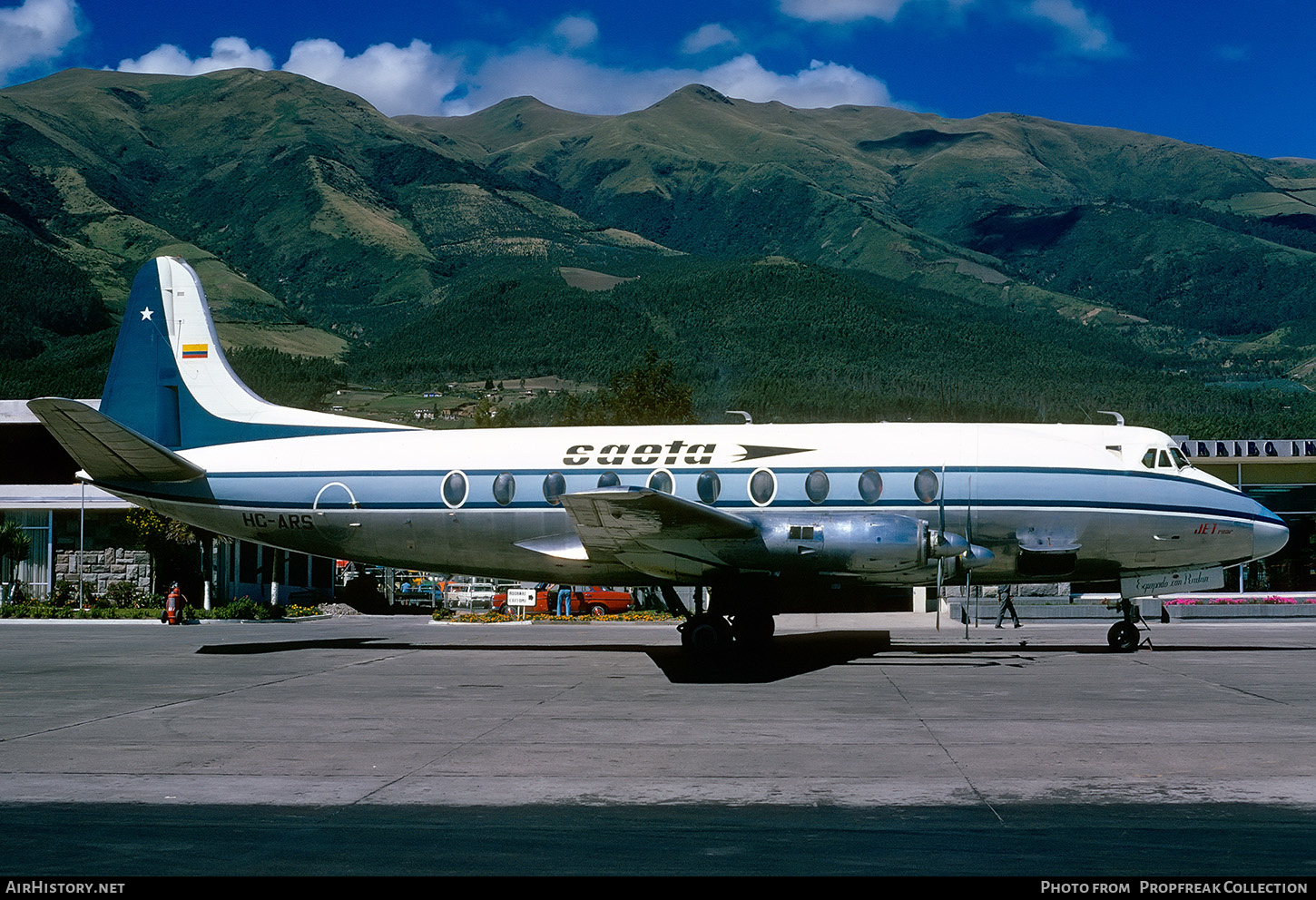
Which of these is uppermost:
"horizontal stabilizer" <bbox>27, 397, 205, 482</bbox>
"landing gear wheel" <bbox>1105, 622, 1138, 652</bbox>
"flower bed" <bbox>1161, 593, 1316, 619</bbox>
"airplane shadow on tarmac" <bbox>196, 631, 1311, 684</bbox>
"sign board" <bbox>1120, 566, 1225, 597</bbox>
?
"horizontal stabilizer" <bbox>27, 397, 205, 482</bbox>

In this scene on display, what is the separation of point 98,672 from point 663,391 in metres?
33.2

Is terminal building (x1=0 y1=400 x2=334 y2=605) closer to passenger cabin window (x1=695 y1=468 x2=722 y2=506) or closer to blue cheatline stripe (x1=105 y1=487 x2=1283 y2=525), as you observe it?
blue cheatline stripe (x1=105 y1=487 x2=1283 y2=525)

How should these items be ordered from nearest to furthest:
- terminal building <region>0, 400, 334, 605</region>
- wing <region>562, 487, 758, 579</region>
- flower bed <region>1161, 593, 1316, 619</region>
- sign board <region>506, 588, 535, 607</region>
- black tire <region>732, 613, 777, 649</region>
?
wing <region>562, 487, 758, 579</region> < black tire <region>732, 613, 777, 649</region> < sign board <region>506, 588, 535, 607</region> < flower bed <region>1161, 593, 1316, 619</region> < terminal building <region>0, 400, 334, 605</region>

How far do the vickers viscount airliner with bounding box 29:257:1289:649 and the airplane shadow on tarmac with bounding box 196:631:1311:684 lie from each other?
818 mm

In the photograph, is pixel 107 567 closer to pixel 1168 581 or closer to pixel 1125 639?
pixel 1125 639

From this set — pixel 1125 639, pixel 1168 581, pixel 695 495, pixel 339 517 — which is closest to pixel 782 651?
pixel 695 495

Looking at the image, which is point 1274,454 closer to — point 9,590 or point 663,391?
point 663,391

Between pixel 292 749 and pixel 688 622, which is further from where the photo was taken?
pixel 688 622

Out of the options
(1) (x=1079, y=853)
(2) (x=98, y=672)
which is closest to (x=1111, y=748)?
(1) (x=1079, y=853)

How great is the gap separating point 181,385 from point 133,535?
22008mm

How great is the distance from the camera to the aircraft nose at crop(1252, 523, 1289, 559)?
77.2 feet

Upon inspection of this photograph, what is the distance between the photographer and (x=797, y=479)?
22984mm

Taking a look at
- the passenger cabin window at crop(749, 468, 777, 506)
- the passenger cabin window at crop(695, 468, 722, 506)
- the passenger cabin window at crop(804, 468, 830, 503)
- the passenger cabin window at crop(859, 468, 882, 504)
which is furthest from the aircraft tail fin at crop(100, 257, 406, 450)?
the passenger cabin window at crop(859, 468, 882, 504)

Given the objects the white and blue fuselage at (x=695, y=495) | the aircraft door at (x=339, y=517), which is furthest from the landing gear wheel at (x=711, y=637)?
the aircraft door at (x=339, y=517)
